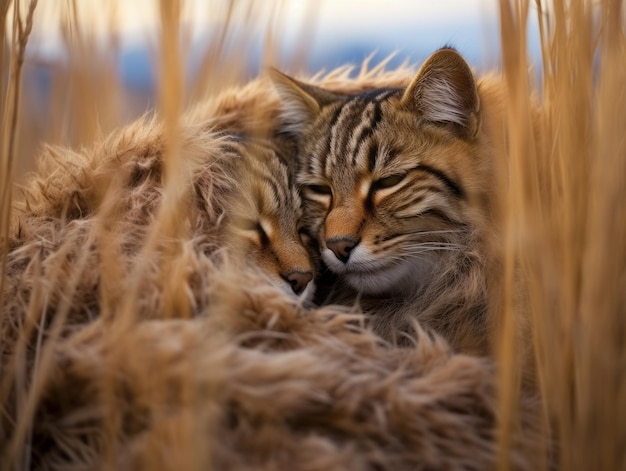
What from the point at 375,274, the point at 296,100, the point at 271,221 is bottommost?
the point at 375,274

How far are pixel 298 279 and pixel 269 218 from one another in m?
0.13

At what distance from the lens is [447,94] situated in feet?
4.07

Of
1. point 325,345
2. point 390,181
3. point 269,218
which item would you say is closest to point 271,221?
point 269,218

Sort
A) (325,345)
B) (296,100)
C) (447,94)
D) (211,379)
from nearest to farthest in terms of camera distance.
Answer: (211,379) < (325,345) < (447,94) < (296,100)

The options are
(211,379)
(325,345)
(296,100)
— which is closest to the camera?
(211,379)

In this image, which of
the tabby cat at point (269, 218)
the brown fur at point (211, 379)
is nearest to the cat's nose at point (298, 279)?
the tabby cat at point (269, 218)

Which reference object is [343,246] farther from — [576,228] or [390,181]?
[576,228]

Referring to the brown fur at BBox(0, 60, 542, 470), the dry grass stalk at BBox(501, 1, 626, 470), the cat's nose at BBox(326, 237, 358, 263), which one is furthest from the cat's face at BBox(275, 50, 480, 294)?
the dry grass stalk at BBox(501, 1, 626, 470)

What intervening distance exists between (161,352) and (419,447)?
31 centimetres

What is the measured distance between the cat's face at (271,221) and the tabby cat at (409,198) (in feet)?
0.20

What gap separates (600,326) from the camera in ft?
2.33

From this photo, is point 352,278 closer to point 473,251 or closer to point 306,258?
point 306,258

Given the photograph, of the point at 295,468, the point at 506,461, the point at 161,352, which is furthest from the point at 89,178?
the point at 506,461

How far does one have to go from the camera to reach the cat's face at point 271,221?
1132 millimetres
